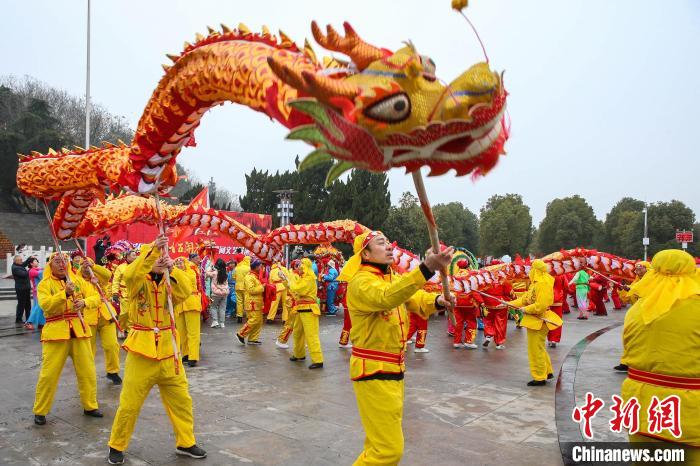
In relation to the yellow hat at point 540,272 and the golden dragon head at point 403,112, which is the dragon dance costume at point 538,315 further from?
the golden dragon head at point 403,112

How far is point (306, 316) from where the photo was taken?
843cm

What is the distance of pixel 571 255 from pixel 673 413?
4.21 metres

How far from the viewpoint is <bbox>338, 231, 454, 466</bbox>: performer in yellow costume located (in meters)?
3.22

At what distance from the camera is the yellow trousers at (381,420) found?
3281 mm

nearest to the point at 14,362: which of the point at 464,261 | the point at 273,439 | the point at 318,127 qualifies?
the point at 273,439

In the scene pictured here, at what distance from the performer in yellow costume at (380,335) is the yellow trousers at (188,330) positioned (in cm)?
531

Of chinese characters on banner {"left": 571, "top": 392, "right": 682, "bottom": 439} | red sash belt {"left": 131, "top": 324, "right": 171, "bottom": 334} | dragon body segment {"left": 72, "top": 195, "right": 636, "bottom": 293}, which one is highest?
dragon body segment {"left": 72, "top": 195, "right": 636, "bottom": 293}

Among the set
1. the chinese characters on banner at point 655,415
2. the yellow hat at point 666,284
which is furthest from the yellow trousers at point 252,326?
the yellow hat at point 666,284

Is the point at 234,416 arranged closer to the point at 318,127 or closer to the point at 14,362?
the point at 318,127

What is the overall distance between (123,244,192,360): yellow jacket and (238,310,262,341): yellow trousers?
5226mm

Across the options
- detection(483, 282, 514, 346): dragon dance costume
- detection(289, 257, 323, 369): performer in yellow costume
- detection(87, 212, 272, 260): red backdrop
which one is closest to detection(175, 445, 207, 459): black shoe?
detection(289, 257, 323, 369): performer in yellow costume

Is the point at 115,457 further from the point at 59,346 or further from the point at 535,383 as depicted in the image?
the point at 535,383

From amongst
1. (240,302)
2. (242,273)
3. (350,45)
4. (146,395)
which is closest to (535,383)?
(146,395)

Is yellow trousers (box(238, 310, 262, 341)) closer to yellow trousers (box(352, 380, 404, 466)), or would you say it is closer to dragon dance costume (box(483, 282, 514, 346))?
dragon dance costume (box(483, 282, 514, 346))
